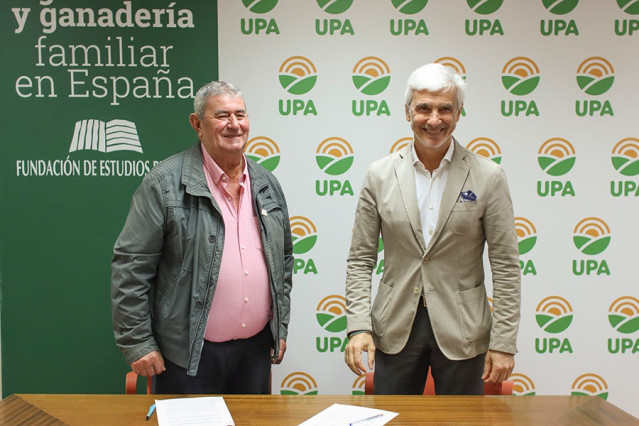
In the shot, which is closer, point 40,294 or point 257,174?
point 257,174

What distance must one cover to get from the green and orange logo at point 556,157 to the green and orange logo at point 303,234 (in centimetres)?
129

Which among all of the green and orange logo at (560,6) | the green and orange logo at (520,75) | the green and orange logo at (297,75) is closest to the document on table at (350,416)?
the green and orange logo at (297,75)

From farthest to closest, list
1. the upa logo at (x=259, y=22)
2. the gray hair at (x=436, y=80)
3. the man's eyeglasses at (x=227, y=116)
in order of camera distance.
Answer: the upa logo at (x=259, y=22) < the man's eyeglasses at (x=227, y=116) < the gray hair at (x=436, y=80)

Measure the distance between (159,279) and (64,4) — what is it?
5.36ft

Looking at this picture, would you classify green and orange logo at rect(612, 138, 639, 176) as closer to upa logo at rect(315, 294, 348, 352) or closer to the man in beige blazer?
the man in beige blazer

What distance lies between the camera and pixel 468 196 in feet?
6.84

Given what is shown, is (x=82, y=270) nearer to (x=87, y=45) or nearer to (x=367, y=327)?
(x=87, y=45)

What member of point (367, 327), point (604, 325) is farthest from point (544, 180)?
point (367, 327)

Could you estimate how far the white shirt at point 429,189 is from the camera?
2.11 meters

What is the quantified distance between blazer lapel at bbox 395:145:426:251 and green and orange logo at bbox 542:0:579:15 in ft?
4.58

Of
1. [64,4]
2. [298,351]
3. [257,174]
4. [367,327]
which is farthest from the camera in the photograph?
[298,351]

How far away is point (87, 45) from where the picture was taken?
2875mm

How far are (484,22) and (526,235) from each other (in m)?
1.17

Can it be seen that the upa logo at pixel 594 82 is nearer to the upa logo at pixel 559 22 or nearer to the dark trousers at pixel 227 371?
the upa logo at pixel 559 22
